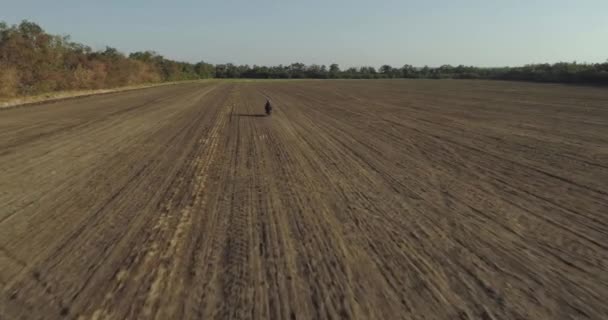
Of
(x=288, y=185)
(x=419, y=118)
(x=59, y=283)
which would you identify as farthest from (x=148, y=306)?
(x=419, y=118)

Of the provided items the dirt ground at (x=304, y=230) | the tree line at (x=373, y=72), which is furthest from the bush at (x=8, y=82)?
the tree line at (x=373, y=72)

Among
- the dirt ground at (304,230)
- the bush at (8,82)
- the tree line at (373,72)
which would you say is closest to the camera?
the dirt ground at (304,230)

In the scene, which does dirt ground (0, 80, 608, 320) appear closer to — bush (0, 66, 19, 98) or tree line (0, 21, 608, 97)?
bush (0, 66, 19, 98)

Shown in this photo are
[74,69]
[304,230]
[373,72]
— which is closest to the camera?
[304,230]

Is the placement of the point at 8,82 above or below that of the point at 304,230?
above

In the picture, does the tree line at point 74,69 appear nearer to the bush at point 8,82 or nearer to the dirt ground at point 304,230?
the bush at point 8,82

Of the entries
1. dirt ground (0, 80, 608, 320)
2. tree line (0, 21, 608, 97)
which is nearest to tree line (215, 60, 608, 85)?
tree line (0, 21, 608, 97)

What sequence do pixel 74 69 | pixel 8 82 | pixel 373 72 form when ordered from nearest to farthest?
pixel 8 82 → pixel 74 69 → pixel 373 72

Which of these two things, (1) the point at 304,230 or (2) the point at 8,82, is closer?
(1) the point at 304,230

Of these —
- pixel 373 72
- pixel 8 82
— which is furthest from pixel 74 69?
pixel 373 72

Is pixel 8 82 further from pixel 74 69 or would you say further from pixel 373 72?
pixel 373 72
